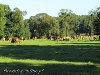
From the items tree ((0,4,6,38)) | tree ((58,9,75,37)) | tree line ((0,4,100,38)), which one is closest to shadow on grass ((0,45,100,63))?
tree line ((0,4,100,38))

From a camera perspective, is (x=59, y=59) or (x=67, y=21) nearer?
(x=59, y=59)

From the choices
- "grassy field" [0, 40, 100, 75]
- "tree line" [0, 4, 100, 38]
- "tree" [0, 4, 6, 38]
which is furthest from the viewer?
"tree line" [0, 4, 100, 38]

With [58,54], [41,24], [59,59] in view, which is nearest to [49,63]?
[59,59]

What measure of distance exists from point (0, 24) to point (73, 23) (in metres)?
57.9

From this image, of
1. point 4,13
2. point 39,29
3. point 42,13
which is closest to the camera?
point 4,13

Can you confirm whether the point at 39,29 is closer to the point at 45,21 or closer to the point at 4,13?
the point at 45,21

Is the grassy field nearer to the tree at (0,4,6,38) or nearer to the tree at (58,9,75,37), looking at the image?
the tree at (0,4,6,38)

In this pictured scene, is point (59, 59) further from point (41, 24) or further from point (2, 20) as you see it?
point (41, 24)

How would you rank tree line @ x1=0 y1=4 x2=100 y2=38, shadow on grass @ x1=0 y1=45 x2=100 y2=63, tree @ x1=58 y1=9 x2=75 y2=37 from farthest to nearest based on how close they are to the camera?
tree @ x1=58 y1=9 x2=75 y2=37 < tree line @ x1=0 y1=4 x2=100 y2=38 < shadow on grass @ x1=0 y1=45 x2=100 y2=63

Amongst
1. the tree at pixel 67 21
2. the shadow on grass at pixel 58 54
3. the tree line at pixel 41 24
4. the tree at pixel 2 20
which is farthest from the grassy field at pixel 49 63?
the tree at pixel 67 21

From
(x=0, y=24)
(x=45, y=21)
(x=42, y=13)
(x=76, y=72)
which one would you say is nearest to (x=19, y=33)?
(x=0, y=24)

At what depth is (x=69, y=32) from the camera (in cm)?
14912

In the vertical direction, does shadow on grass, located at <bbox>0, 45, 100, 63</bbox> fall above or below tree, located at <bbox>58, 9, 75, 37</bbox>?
below

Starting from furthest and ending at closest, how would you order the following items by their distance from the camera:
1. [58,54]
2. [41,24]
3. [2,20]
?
[41,24] → [2,20] → [58,54]
